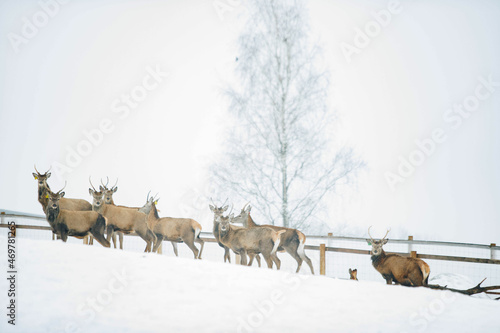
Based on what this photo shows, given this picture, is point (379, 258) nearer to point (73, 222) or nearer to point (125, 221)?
point (125, 221)

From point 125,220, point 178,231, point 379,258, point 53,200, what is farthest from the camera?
point 125,220

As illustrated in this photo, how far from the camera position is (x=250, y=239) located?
9.92m

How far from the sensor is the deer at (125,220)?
11.2 m

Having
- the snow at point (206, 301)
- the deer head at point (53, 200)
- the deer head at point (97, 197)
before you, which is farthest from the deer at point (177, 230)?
the deer head at point (53, 200)

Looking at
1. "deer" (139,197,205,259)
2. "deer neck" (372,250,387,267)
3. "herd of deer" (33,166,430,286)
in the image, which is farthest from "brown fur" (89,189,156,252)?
"deer neck" (372,250,387,267)

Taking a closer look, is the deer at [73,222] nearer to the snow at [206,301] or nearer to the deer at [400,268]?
the snow at [206,301]

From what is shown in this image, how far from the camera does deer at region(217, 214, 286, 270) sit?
32.1 feet

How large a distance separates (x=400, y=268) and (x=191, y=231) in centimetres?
457

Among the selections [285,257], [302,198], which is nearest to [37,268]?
[302,198]

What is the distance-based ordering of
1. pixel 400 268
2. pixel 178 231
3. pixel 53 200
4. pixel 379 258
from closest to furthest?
pixel 400 268 → pixel 379 258 → pixel 53 200 → pixel 178 231

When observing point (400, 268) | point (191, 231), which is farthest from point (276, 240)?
point (400, 268)

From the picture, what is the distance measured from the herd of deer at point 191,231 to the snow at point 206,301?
0.42m

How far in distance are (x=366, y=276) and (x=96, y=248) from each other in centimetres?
837

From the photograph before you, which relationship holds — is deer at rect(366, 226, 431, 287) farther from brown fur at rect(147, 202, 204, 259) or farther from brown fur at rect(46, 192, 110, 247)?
brown fur at rect(46, 192, 110, 247)
